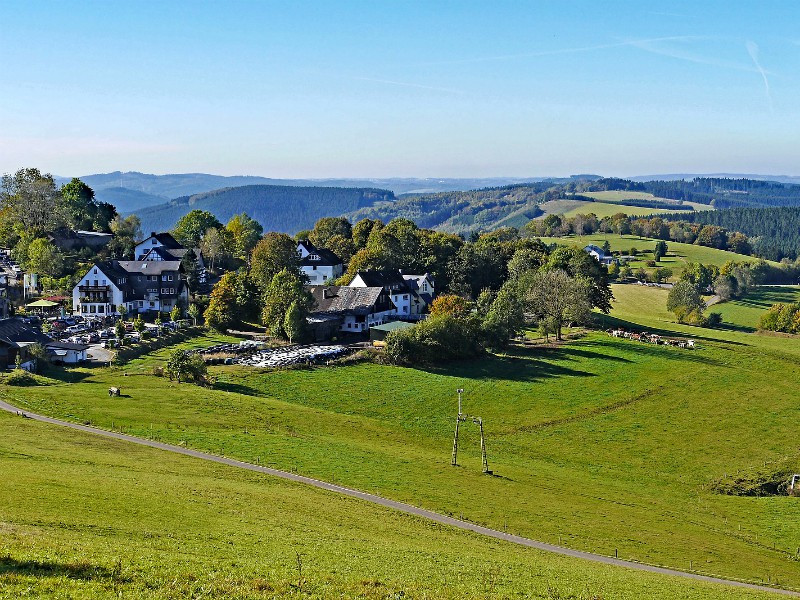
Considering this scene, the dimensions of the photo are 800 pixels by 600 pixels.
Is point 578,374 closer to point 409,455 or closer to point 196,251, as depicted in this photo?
point 409,455

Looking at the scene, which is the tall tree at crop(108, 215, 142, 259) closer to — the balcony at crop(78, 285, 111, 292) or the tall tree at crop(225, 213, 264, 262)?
the tall tree at crop(225, 213, 264, 262)

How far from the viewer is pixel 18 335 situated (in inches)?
2960

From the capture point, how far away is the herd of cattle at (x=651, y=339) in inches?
3829

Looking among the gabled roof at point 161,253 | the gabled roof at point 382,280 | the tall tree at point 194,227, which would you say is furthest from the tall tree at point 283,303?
the tall tree at point 194,227

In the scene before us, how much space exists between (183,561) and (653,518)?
2970cm

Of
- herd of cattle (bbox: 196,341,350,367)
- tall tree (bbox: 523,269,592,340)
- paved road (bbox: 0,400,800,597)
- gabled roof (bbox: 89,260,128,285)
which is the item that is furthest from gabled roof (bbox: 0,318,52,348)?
tall tree (bbox: 523,269,592,340)

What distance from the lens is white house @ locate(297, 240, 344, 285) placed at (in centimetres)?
13188

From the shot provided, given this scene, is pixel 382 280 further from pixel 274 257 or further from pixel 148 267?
pixel 148 267

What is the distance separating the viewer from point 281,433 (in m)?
56.4

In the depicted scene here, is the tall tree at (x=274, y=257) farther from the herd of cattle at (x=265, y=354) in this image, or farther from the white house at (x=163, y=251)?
the herd of cattle at (x=265, y=354)

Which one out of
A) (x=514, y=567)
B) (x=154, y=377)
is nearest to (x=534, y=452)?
(x=514, y=567)

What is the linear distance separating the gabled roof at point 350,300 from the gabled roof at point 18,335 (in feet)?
112

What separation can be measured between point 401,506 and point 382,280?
69655 mm

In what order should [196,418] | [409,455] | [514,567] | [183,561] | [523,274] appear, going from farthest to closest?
[523,274]
[196,418]
[409,455]
[514,567]
[183,561]
